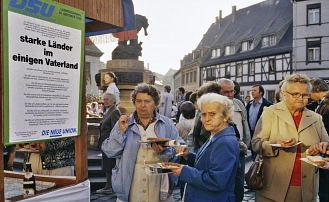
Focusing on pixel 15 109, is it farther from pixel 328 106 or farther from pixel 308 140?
pixel 328 106

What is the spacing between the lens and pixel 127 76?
41.8 feet

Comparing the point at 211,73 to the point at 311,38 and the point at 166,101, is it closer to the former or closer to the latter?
the point at 311,38

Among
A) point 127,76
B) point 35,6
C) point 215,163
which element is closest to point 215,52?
point 127,76

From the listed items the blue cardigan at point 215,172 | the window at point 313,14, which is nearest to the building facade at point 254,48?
the window at point 313,14

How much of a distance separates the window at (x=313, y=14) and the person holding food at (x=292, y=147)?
31.0 meters

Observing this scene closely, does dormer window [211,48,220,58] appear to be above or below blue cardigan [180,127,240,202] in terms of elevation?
above

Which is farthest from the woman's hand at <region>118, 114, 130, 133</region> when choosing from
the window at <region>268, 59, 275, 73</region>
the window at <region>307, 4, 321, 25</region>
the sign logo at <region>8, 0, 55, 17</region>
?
the window at <region>268, 59, 275, 73</region>

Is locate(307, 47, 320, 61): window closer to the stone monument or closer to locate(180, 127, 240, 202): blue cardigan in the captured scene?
the stone monument

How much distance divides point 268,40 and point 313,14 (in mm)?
6655

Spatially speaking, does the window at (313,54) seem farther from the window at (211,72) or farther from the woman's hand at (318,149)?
the woman's hand at (318,149)

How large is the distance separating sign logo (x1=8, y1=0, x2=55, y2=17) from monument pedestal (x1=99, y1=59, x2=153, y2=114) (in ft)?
32.5

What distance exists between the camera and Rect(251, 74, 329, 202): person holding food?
3516 mm

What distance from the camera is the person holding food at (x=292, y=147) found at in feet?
11.5

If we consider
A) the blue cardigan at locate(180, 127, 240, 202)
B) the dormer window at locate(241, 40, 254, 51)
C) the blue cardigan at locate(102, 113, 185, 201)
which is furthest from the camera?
the dormer window at locate(241, 40, 254, 51)
